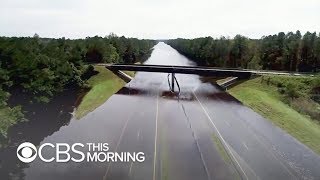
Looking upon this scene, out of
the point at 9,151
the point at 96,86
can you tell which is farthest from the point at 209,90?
the point at 9,151

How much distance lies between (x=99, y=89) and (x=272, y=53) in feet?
251

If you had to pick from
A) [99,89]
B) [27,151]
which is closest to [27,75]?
[27,151]

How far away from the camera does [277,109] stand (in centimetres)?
8350

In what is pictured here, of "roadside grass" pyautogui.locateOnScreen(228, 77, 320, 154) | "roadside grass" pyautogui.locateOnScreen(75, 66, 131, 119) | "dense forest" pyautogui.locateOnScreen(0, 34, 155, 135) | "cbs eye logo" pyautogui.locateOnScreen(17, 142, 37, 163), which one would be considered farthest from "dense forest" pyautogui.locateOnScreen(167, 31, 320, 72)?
"cbs eye logo" pyautogui.locateOnScreen(17, 142, 37, 163)

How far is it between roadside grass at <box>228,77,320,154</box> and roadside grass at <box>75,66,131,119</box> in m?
33.5

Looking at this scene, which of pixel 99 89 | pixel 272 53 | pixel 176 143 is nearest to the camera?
pixel 176 143

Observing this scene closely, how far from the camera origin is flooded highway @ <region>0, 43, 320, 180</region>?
157 ft

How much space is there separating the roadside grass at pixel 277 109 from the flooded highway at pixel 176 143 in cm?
186

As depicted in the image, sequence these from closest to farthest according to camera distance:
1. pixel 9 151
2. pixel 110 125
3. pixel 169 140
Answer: pixel 9 151, pixel 169 140, pixel 110 125

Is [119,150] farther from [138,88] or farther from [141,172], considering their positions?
[138,88]

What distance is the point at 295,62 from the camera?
149 meters

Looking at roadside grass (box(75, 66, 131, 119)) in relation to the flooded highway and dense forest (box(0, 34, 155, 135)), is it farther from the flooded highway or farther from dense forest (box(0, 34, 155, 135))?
dense forest (box(0, 34, 155, 135))

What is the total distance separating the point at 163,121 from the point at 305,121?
2588 centimetres

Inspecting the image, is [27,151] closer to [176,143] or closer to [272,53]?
[176,143]
